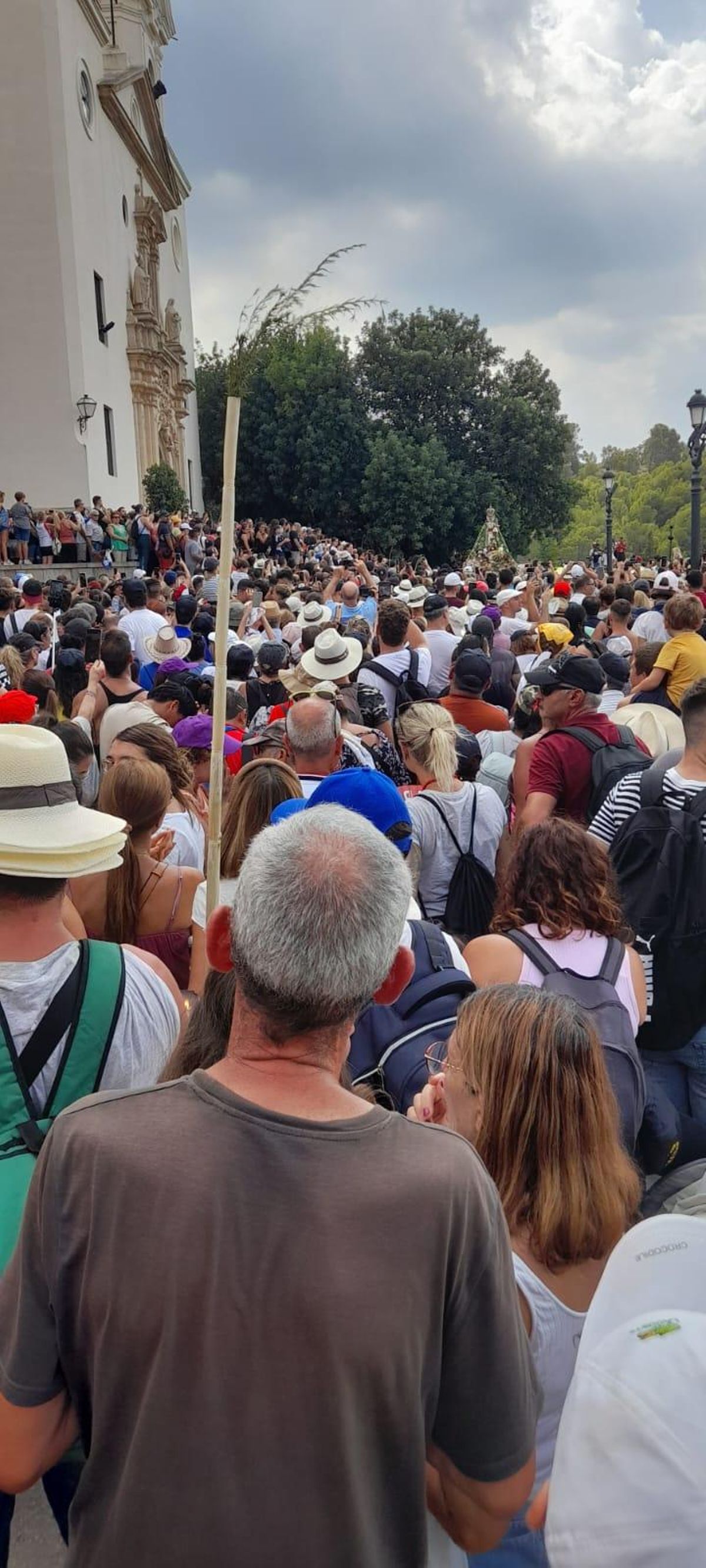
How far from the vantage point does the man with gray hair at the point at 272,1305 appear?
1.33 m

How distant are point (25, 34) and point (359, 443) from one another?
20.5 meters

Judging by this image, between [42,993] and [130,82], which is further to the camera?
[130,82]

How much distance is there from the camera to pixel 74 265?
2544cm

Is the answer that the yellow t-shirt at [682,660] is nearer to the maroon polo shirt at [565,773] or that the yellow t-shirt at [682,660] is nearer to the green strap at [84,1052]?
the maroon polo shirt at [565,773]

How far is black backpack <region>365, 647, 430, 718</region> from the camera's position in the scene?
7.04 metres

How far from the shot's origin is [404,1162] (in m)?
1.38

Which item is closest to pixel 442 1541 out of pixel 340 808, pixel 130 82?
pixel 340 808

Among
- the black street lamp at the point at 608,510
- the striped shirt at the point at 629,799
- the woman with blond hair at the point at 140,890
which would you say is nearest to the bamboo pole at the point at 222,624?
the woman with blond hair at the point at 140,890

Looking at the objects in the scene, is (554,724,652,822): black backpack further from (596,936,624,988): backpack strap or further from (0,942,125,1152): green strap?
(0,942,125,1152): green strap

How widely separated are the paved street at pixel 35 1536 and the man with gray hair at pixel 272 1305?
1403 millimetres

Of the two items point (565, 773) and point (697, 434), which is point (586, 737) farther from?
point (697, 434)

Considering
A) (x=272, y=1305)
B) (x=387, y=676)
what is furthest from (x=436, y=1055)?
(x=387, y=676)

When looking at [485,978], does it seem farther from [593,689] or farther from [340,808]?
[593,689]

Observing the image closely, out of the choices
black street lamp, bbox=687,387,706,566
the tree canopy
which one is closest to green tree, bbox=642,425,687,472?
the tree canopy
